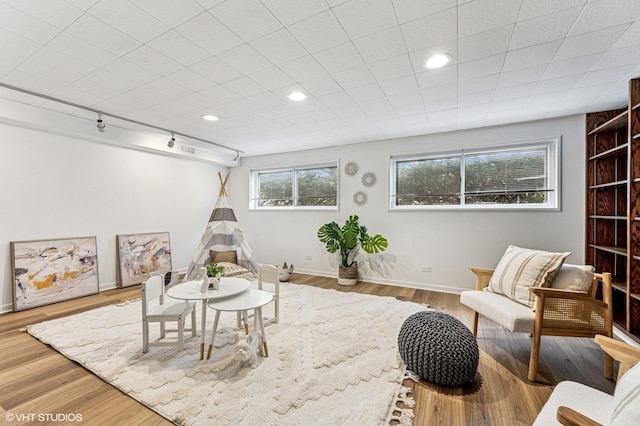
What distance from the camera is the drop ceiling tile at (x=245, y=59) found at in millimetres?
2117

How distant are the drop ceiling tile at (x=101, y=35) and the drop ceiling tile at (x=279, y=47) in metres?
0.91

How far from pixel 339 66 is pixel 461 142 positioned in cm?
267

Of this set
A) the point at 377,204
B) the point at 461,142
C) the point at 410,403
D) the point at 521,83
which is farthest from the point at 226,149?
the point at 410,403

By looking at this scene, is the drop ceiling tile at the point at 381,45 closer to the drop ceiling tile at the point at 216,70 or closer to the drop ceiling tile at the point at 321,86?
the drop ceiling tile at the point at 321,86

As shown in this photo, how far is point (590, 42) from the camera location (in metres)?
1.99

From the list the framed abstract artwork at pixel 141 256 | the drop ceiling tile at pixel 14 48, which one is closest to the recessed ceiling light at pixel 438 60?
the drop ceiling tile at pixel 14 48

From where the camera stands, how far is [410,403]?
1.76m

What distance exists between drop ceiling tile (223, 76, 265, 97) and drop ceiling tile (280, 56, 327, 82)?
1.37 ft

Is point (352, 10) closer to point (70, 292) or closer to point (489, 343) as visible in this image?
point (489, 343)

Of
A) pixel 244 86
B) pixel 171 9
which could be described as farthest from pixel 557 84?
pixel 171 9

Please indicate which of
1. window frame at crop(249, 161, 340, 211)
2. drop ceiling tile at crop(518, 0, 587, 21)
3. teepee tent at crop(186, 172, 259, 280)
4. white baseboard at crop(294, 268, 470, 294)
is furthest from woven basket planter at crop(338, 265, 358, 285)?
drop ceiling tile at crop(518, 0, 587, 21)

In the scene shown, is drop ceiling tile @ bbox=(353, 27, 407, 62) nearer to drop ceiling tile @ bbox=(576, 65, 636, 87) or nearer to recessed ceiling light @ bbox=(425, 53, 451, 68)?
recessed ceiling light @ bbox=(425, 53, 451, 68)

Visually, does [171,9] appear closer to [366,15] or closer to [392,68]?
[366,15]

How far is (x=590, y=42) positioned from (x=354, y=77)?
1724 millimetres
